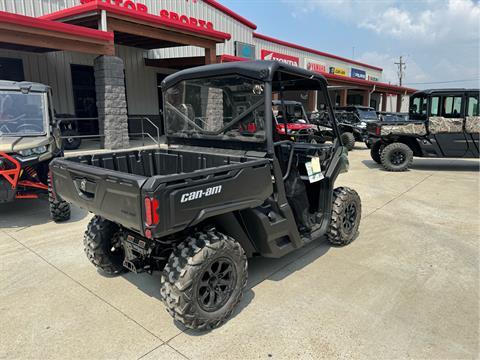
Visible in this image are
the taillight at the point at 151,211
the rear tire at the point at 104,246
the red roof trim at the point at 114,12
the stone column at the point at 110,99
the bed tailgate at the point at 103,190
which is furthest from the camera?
the stone column at the point at 110,99

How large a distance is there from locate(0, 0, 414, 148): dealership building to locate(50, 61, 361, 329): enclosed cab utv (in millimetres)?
1431

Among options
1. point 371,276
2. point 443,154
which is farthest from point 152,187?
point 443,154

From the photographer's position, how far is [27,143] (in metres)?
5.52

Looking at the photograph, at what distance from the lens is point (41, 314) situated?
3.01 m

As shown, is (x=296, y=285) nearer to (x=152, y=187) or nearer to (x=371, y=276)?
(x=371, y=276)

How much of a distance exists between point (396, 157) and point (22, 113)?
29.2 ft

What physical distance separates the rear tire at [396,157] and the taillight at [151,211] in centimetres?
888

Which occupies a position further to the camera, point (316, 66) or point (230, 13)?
point (316, 66)

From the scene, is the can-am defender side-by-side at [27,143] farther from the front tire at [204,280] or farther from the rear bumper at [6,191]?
the front tire at [204,280]

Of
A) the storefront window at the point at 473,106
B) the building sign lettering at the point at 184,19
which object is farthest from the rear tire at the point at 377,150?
the building sign lettering at the point at 184,19

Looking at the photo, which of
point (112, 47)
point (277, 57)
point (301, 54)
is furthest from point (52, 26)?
point (301, 54)

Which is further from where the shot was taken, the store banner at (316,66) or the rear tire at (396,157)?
the store banner at (316,66)

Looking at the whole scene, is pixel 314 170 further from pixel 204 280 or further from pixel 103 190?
pixel 103 190

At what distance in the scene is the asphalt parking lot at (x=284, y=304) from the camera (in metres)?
2.57
